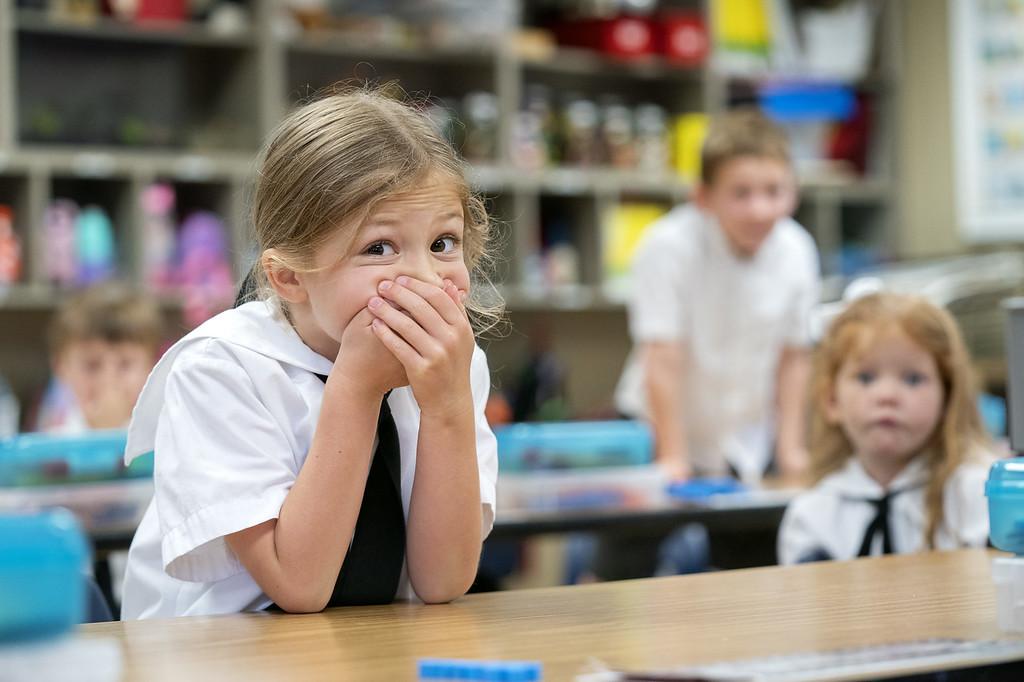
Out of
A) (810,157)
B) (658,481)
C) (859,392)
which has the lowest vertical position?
(658,481)

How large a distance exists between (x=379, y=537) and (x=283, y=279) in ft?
0.84

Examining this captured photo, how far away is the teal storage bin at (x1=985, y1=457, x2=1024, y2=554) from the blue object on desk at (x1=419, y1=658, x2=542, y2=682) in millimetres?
438

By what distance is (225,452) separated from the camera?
1.28 m

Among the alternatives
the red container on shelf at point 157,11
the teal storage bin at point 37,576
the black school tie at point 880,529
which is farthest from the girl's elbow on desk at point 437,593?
the red container on shelf at point 157,11

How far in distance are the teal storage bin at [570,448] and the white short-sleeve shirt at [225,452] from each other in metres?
1.44

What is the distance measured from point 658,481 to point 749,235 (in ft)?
3.07

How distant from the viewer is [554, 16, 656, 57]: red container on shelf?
5.29 m

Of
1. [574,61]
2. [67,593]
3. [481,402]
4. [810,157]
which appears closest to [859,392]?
[481,402]

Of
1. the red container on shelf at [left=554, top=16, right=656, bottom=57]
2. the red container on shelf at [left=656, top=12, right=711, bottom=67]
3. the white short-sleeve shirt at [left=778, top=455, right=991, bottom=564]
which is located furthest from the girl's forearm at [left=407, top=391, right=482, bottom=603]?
the red container on shelf at [left=656, top=12, right=711, bottom=67]

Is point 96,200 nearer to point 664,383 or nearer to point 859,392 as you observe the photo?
point 664,383

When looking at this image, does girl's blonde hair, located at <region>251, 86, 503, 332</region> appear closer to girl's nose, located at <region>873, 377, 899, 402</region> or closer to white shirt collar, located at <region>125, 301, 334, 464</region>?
white shirt collar, located at <region>125, 301, 334, 464</region>

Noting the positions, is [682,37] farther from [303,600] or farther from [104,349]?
[303,600]

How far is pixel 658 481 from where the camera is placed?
2871mm

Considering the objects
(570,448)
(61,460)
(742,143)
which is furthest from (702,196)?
(61,460)
